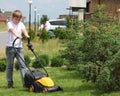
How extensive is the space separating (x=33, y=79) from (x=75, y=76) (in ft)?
10.2

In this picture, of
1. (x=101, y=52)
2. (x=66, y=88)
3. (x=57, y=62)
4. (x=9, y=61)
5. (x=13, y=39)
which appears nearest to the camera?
(x=101, y=52)

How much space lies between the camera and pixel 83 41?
10.6 meters

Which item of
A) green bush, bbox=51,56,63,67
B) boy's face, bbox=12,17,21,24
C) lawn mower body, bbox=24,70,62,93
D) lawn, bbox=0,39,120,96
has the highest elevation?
boy's face, bbox=12,17,21,24

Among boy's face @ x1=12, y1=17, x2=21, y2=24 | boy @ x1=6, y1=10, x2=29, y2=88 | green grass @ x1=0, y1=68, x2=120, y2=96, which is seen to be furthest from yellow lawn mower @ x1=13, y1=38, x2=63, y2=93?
boy's face @ x1=12, y1=17, x2=21, y2=24

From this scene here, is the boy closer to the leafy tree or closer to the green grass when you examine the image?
the green grass

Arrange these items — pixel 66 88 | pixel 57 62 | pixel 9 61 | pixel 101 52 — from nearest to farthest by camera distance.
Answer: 1. pixel 101 52
2. pixel 66 88
3. pixel 9 61
4. pixel 57 62

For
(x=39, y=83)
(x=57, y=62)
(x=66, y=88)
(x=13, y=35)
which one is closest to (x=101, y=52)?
(x=66, y=88)

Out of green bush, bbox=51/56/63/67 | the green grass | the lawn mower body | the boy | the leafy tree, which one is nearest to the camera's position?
the leafy tree

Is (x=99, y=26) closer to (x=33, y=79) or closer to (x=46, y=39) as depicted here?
(x=33, y=79)

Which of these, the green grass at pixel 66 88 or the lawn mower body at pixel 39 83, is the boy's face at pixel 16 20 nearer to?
the lawn mower body at pixel 39 83

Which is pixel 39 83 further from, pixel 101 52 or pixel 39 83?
pixel 101 52

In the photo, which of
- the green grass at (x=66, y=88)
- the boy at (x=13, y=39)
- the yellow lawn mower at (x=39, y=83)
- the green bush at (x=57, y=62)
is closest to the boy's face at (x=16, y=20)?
the boy at (x=13, y=39)

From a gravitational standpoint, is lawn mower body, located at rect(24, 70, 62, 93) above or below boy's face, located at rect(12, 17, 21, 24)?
below

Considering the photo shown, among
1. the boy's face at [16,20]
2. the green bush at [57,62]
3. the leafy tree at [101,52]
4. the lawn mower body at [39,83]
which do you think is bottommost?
the green bush at [57,62]
